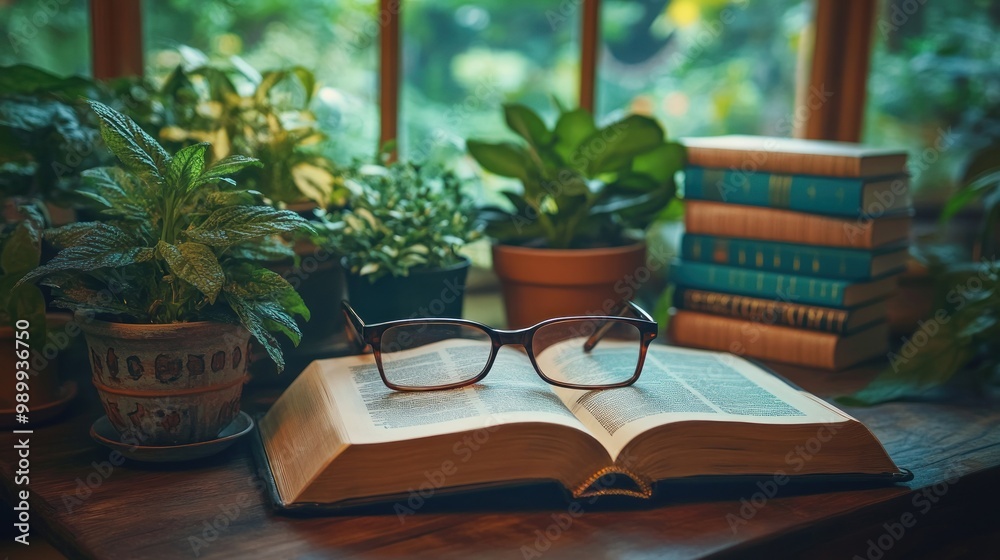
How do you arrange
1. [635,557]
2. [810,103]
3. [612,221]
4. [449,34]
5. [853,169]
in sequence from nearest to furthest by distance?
[635,557] → [853,169] → [612,221] → [449,34] → [810,103]

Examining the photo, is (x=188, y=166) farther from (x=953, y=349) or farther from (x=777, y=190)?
(x=953, y=349)

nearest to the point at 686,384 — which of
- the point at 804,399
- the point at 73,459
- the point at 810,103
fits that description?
the point at 804,399

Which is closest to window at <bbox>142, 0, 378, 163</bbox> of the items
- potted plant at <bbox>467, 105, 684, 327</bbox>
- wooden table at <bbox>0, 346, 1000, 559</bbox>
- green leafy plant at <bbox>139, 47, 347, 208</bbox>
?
green leafy plant at <bbox>139, 47, 347, 208</bbox>

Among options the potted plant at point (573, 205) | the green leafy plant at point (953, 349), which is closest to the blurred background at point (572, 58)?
the potted plant at point (573, 205)

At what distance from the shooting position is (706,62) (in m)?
1.60

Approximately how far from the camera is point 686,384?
863mm

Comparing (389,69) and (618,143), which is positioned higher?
(389,69)

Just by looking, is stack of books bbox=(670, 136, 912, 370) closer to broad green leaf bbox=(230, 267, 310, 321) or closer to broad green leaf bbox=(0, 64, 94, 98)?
broad green leaf bbox=(230, 267, 310, 321)

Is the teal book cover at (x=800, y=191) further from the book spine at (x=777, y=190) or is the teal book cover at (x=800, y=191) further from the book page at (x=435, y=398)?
the book page at (x=435, y=398)

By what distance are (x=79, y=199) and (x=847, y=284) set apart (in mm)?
937

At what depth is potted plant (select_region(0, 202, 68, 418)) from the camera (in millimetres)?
822

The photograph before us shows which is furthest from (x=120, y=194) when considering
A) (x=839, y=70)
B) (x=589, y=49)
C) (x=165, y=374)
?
(x=839, y=70)

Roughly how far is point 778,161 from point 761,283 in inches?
6.5

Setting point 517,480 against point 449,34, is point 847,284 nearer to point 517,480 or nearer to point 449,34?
point 517,480
